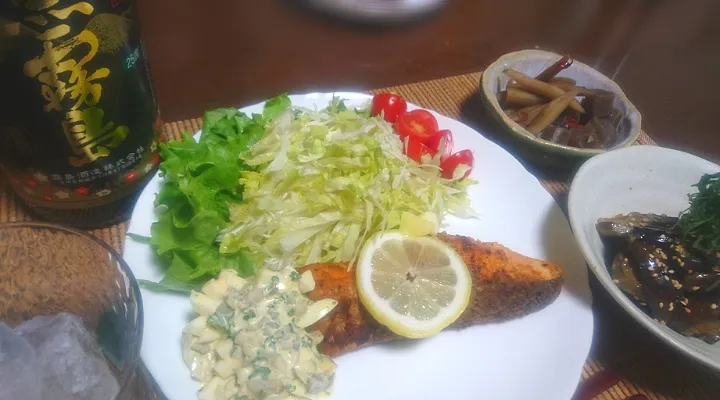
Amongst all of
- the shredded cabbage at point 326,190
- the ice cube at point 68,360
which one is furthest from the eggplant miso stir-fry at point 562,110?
the ice cube at point 68,360

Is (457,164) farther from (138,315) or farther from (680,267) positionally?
(138,315)

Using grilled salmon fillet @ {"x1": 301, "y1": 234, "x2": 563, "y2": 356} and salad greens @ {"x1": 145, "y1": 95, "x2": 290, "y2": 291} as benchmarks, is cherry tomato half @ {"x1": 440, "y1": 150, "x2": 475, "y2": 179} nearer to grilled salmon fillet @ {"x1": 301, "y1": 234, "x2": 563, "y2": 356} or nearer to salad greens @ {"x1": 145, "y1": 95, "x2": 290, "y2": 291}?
grilled salmon fillet @ {"x1": 301, "y1": 234, "x2": 563, "y2": 356}

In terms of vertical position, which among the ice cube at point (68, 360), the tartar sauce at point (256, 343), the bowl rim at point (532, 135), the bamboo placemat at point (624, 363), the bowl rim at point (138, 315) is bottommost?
the bamboo placemat at point (624, 363)

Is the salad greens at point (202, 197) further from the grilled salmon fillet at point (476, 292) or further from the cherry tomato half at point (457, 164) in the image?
the cherry tomato half at point (457, 164)

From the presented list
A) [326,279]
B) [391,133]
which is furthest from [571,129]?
[326,279]

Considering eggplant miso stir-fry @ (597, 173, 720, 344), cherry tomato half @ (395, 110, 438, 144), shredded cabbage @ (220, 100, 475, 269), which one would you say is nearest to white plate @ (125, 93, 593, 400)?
eggplant miso stir-fry @ (597, 173, 720, 344)

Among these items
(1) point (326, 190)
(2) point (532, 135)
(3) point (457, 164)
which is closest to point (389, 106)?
(3) point (457, 164)
